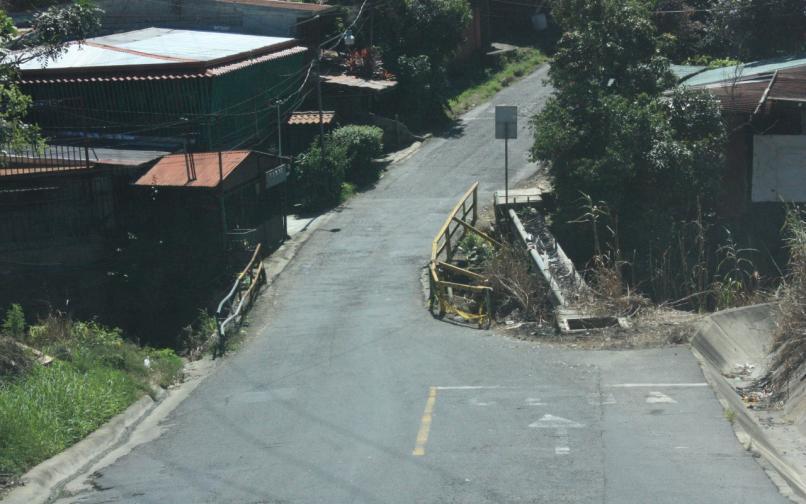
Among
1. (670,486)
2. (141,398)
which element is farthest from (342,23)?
(670,486)

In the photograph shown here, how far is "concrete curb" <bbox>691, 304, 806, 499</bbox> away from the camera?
1232 cm

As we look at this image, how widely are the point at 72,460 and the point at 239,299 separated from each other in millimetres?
10079

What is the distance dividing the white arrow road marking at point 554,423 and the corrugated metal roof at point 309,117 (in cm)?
2176

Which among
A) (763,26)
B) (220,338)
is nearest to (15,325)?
(220,338)

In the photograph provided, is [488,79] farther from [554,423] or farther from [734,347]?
[554,423]

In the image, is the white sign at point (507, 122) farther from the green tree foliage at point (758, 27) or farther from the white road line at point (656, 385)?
the white road line at point (656, 385)

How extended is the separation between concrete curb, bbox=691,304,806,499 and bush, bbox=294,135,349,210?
16.7 meters

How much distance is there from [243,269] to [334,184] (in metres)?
8.30

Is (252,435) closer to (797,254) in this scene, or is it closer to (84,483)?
(84,483)

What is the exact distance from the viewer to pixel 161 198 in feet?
75.9

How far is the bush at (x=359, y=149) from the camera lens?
33.0m

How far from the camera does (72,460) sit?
11.3m

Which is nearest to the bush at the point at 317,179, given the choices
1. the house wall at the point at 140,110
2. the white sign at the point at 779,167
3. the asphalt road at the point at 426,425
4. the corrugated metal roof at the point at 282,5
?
the house wall at the point at 140,110

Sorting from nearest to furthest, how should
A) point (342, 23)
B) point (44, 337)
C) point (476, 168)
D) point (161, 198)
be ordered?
1. point (44, 337)
2. point (161, 198)
3. point (476, 168)
4. point (342, 23)
